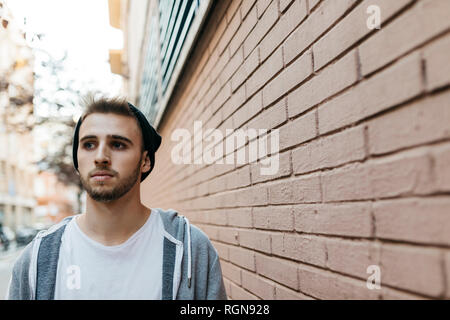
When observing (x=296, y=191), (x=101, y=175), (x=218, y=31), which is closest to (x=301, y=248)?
(x=296, y=191)

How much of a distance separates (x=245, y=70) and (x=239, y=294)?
139 centimetres

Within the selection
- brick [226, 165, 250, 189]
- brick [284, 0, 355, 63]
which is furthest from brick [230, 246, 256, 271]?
brick [284, 0, 355, 63]

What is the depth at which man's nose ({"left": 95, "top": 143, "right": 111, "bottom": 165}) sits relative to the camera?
1792 mm

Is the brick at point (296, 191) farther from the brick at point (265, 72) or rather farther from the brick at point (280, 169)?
the brick at point (265, 72)

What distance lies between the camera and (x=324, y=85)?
1415 millimetres

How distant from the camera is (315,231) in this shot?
1.49 metres

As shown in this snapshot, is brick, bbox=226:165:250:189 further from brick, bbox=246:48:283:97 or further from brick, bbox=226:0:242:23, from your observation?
brick, bbox=226:0:242:23

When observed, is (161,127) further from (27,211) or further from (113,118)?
(27,211)

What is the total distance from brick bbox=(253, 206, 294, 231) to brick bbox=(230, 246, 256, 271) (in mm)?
223

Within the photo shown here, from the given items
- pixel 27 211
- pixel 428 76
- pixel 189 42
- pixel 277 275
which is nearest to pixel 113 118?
pixel 277 275

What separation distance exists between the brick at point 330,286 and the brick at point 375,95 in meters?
0.53

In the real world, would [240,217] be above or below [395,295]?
above

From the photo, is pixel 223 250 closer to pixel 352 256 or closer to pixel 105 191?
pixel 105 191

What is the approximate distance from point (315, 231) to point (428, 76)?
746 mm
